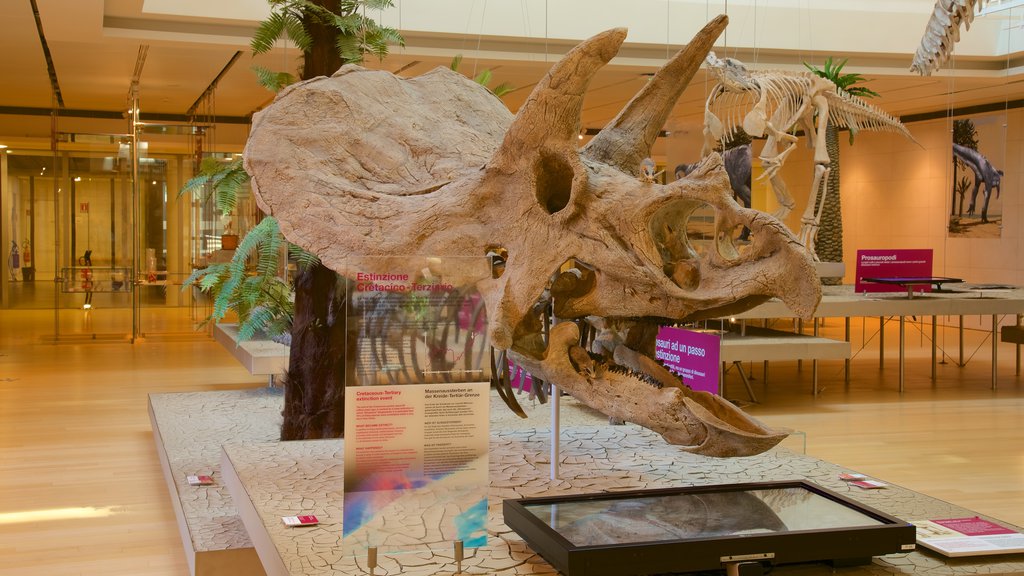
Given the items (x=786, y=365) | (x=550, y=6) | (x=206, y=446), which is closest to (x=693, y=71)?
(x=206, y=446)

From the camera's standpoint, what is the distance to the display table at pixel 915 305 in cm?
856

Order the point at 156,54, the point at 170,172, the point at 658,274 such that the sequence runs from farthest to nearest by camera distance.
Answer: the point at 170,172 → the point at 156,54 → the point at 658,274

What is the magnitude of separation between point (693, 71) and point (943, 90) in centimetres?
710

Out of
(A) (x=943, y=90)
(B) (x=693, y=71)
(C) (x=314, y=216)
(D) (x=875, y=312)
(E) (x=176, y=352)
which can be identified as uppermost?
(A) (x=943, y=90)

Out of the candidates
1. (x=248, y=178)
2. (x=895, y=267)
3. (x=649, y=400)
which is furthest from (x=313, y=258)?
(x=895, y=267)

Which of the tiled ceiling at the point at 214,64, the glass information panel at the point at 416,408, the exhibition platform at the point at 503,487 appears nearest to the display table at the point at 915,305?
the tiled ceiling at the point at 214,64

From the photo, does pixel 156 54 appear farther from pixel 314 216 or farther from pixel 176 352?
pixel 314 216

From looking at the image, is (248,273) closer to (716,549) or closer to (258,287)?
(258,287)

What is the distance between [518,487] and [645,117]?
1.49 m

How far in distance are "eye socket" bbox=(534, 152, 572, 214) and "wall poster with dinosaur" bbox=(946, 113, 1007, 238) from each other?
7.06 metres

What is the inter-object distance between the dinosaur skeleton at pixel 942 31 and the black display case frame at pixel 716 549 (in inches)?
216

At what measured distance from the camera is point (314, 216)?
405 cm

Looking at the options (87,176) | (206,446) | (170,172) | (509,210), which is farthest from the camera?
(170,172)

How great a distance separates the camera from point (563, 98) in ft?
10.7
